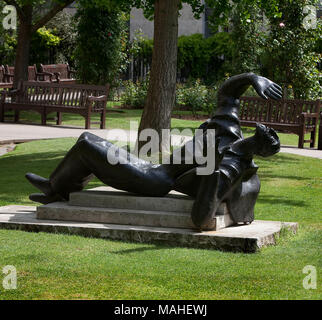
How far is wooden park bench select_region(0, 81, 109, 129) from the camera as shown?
1666 cm

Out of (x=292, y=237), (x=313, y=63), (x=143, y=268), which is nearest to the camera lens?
(x=143, y=268)

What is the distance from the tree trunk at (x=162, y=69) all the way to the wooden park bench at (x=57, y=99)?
4786mm

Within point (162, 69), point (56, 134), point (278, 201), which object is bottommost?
point (278, 201)

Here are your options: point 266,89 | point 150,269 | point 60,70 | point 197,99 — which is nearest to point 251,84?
point 266,89

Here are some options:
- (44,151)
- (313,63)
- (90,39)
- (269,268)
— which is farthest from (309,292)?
(90,39)

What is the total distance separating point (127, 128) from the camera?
645 inches

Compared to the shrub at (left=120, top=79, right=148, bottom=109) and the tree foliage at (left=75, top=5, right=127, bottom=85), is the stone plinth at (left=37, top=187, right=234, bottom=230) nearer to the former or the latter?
the shrub at (left=120, top=79, right=148, bottom=109)

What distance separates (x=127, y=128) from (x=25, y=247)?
10.7 meters

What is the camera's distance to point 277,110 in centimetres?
1531

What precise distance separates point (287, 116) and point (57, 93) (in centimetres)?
584

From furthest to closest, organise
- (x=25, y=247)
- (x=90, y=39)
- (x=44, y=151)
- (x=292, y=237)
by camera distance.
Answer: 1. (x=90, y=39)
2. (x=44, y=151)
3. (x=292, y=237)
4. (x=25, y=247)

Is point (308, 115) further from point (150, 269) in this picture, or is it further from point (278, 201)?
point (150, 269)

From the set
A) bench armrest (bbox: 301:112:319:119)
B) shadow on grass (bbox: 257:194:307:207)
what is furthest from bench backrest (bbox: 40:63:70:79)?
shadow on grass (bbox: 257:194:307:207)
